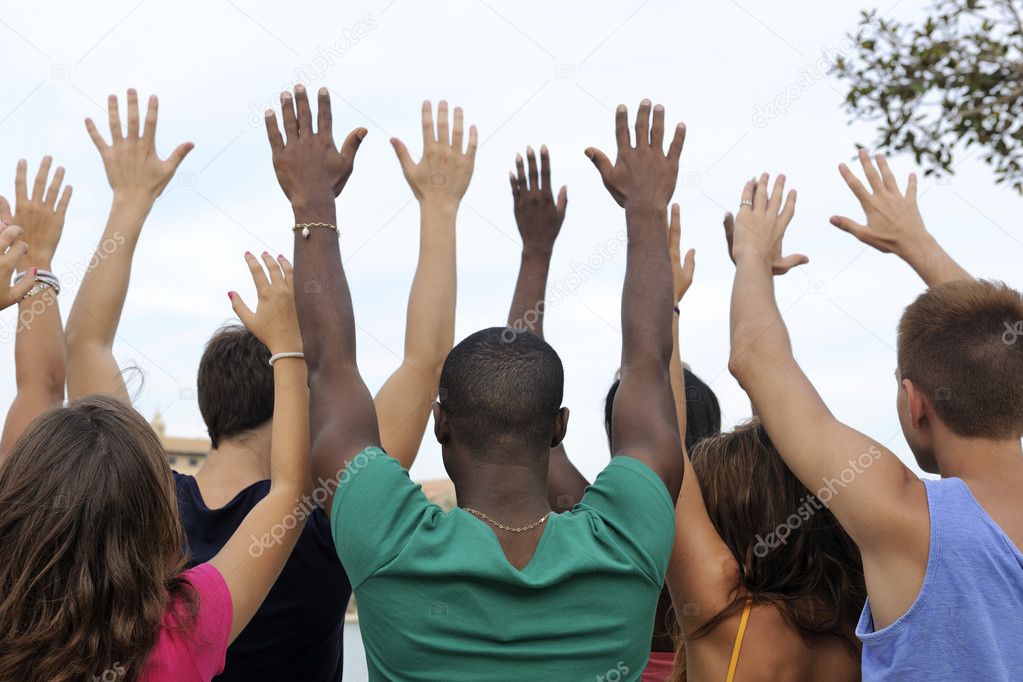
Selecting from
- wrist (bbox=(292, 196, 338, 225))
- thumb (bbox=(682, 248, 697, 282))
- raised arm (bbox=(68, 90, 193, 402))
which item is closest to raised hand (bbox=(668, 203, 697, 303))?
thumb (bbox=(682, 248, 697, 282))

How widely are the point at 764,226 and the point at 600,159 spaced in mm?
550

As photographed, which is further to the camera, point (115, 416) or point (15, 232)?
point (15, 232)

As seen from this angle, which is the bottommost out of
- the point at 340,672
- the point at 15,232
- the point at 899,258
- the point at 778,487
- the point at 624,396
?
the point at 340,672

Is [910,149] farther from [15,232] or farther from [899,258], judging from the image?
[15,232]

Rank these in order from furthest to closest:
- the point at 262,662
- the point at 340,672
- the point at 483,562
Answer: the point at 340,672, the point at 262,662, the point at 483,562

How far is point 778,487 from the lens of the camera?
3021mm

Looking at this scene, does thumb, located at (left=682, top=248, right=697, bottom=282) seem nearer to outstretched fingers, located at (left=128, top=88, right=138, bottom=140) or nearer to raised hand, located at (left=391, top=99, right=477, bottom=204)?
raised hand, located at (left=391, top=99, right=477, bottom=204)

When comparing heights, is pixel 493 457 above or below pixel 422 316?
below

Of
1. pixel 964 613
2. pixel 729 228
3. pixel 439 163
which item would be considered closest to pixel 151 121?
pixel 439 163

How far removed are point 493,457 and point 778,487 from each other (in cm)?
102

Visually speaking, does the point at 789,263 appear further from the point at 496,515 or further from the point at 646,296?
the point at 496,515

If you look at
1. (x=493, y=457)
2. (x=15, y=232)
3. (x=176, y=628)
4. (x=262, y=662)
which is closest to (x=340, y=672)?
(x=262, y=662)

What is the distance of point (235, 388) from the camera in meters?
3.12

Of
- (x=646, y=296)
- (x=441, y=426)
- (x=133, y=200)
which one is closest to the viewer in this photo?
(x=441, y=426)
